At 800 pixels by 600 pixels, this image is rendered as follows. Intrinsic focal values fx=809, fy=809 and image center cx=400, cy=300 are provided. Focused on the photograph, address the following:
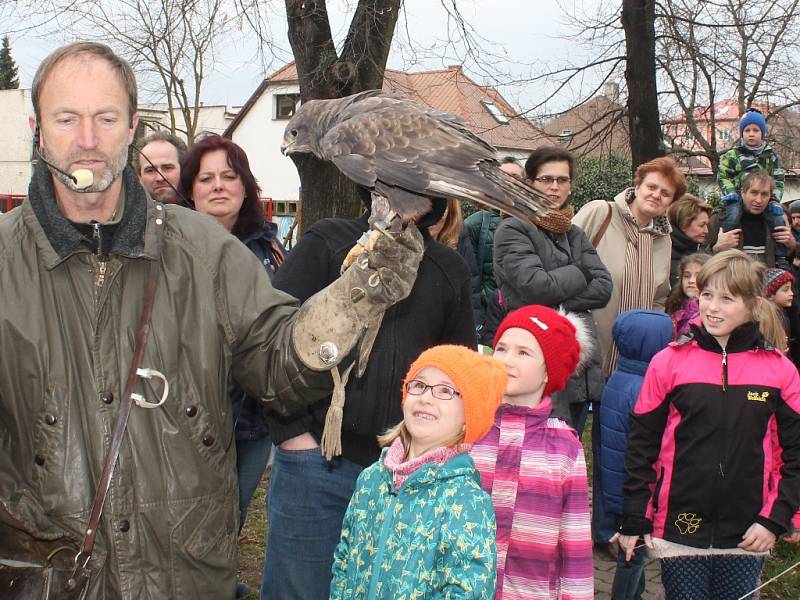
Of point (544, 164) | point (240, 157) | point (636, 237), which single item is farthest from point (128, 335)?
point (636, 237)

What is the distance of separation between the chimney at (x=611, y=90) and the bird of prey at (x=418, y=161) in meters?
10.5

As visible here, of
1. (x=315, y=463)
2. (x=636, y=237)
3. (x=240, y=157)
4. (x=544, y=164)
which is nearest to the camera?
(x=315, y=463)

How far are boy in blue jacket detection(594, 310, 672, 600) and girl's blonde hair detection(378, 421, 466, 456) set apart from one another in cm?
181

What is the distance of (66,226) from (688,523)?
2.71 m

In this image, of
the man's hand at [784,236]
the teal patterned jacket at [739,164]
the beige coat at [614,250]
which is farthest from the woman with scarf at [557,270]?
the teal patterned jacket at [739,164]

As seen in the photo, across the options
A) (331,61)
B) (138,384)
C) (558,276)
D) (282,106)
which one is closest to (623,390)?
(558,276)

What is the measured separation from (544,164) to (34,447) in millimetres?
3463

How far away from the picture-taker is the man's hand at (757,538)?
10.8 ft

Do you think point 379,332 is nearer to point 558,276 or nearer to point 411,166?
point 411,166

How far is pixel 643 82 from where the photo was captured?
10.0 meters

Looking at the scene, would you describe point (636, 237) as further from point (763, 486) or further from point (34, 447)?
point (34, 447)

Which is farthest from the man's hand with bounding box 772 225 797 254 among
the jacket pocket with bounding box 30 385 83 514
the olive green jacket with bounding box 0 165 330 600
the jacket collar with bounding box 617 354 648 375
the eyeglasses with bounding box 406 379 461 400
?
the jacket pocket with bounding box 30 385 83 514

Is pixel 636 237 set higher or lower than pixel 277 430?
higher

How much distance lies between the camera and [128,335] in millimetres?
1932
